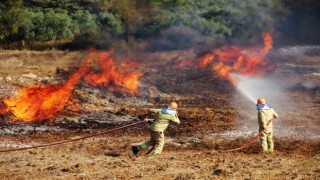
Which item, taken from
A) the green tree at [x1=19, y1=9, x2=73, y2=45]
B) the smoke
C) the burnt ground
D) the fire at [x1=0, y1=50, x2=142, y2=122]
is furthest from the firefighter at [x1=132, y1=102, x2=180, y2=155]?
the green tree at [x1=19, y1=9, x2=73, y2=45]

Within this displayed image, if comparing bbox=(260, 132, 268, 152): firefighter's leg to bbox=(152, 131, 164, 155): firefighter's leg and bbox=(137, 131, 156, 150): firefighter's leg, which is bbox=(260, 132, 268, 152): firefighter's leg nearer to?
bbox=(152, 131, 164, 155): firefighter's leg

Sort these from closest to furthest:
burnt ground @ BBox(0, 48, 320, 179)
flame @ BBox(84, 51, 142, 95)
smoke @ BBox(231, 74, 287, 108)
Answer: burnt ground @ BBox(0, 48, 320, 179)
smoke @ BBox(231, 74, 287, 108)
flame @ BBox(84, 51, 142, 95)

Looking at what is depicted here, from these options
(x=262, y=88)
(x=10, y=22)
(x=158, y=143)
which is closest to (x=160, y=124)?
(x=158, y=143)

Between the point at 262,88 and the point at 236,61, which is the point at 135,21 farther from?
the point at 262,88

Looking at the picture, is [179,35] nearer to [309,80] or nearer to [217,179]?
[309,80]

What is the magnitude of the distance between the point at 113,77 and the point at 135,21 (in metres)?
12.1

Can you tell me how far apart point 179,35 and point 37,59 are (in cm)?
1217

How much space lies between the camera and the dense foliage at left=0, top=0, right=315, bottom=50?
2812 centimetres

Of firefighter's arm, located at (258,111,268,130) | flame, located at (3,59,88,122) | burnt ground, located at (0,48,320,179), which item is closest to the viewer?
burnt ground, located at (0,48,320,179)

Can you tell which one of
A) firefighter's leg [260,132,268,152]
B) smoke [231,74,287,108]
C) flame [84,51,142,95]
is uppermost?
flame [84,51,142,95]

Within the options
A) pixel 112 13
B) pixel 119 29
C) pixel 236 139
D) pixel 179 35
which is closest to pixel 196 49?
pixel 179 35

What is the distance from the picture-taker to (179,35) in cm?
3247

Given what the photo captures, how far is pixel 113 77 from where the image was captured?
21172 mm

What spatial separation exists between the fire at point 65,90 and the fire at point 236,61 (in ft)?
17.4
